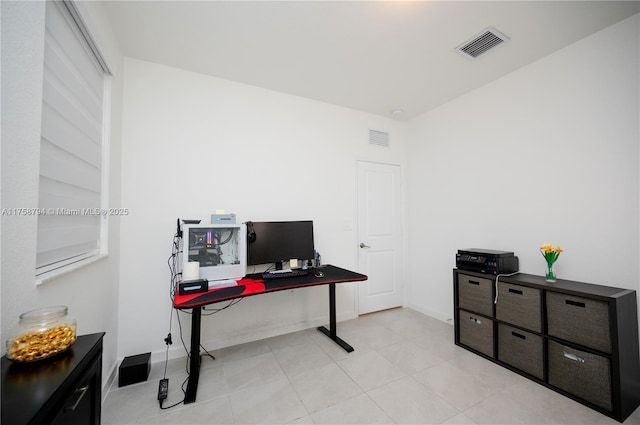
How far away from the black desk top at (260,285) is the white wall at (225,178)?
529 mm

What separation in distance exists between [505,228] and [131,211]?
3801mm

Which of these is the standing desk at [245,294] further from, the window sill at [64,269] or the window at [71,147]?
the window at [71,147]

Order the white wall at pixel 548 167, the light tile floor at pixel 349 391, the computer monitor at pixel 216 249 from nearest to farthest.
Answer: the light tile floor at pixel 349 391 < the white wall at pixel 548 167 < the computer monitor at pixel 216 249

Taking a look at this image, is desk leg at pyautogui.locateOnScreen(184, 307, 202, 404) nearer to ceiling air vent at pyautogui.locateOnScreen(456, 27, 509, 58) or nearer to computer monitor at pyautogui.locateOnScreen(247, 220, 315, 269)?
computer monitor at pyautogui.locateOnScreen(247, 220, 315, 269)

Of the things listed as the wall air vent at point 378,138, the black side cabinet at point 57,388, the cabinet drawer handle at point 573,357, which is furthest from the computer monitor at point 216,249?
the cabinet drawer handle at point 573,357

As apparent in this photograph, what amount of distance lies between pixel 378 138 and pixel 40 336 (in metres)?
3.73

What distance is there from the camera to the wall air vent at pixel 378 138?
367cm

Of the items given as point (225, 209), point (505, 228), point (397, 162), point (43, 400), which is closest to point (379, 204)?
point (397, 162)

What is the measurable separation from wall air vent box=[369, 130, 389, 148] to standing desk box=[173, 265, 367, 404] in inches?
77.7

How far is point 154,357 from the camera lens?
7.77 ft

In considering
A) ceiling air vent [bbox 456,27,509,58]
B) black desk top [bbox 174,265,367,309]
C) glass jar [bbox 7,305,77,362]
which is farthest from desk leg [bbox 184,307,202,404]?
ceiling air vent [bbox 456,27,509,58]

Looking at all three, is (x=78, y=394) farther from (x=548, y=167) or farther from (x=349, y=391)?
(x=548, y=167)

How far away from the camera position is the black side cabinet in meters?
0.66

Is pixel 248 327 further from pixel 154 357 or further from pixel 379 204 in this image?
pixel 379 204
